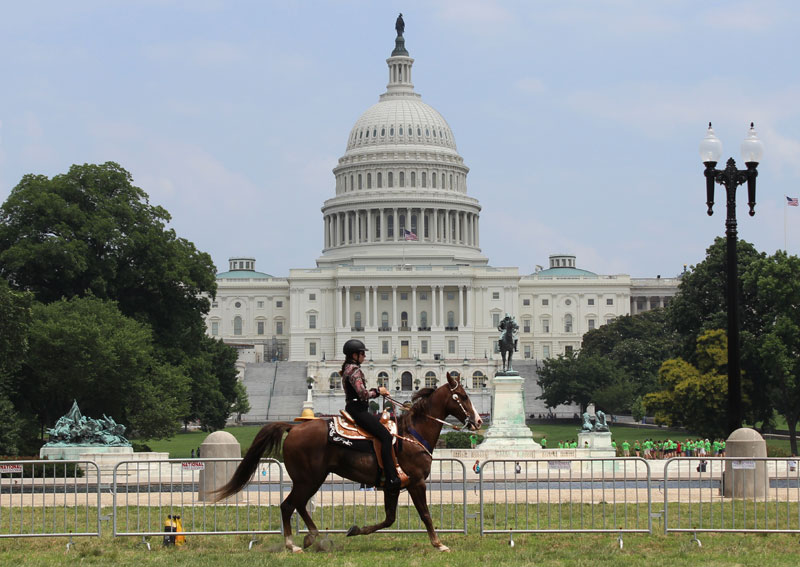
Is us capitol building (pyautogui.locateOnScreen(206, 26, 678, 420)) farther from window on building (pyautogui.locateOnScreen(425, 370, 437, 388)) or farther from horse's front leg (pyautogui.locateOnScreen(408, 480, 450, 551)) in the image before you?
horse's front leg (pyautogui.locateOnScreen(408, 480, 450, 551))

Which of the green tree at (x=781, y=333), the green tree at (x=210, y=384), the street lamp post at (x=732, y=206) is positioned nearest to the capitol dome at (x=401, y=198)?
the green tree at (x=210, y=384)

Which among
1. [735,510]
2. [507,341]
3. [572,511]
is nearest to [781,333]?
[507,341]

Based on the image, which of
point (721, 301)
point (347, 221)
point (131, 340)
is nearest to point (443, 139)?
point (347, 221)

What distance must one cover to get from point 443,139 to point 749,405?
100506mm

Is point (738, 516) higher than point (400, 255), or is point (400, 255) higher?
point (400, 255)

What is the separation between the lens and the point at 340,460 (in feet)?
56.1

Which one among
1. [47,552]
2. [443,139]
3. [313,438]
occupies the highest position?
[443,139]

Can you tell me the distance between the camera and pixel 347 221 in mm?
152625

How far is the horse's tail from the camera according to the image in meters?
17.4

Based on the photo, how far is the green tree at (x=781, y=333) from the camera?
5284 cm

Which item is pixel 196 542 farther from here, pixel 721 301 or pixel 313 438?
pixel 721 301

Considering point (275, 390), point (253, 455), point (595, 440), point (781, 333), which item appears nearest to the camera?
point (253, 455)

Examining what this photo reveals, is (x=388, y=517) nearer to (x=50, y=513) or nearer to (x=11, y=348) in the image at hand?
(x=50, y=513)

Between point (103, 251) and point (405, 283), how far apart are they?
82.6m
